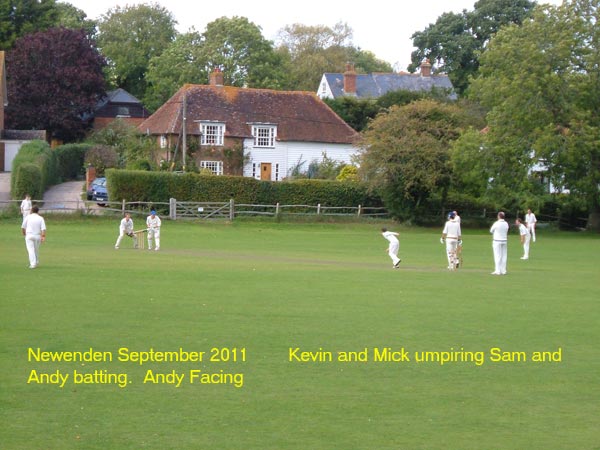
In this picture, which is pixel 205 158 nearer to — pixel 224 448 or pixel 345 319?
pixel 345 319

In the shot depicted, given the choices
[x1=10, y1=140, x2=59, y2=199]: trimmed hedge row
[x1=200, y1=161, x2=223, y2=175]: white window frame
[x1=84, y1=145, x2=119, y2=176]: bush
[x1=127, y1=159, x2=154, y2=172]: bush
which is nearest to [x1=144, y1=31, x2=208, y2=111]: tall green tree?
[x1=84, y1=145, x2=119, y2=176]: bush

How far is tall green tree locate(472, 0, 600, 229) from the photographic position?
172ft

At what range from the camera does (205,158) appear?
70.1 meters

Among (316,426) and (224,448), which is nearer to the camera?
(224,448)

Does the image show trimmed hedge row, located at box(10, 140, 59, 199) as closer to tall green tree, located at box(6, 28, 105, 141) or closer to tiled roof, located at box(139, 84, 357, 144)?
tiled roof, located at box(139, 84, 357, 144)

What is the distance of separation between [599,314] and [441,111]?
1487 inches

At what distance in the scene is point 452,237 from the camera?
29.1 meters

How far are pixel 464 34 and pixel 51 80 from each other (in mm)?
43559

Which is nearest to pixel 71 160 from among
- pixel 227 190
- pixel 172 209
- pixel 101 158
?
pixel 101 158

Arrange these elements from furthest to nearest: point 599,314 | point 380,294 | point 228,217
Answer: point 228,217
point 380,294
point 599,314

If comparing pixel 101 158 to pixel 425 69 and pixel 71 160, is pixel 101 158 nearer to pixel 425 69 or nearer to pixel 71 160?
pixel 71 160

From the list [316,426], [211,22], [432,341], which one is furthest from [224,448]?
[211,22]

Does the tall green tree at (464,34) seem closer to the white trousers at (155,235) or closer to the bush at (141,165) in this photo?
the bush at (141,165)

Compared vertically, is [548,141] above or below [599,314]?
above
